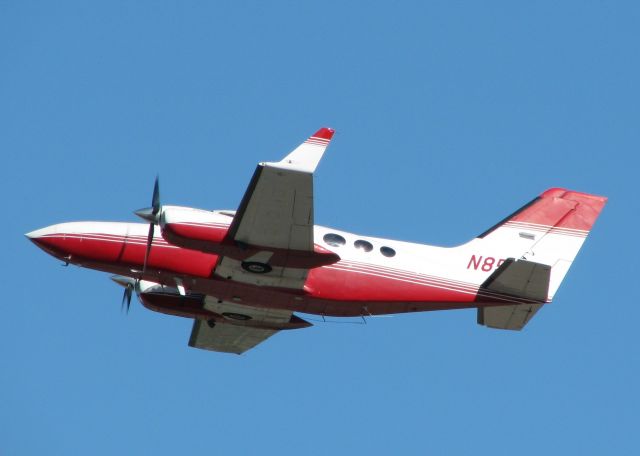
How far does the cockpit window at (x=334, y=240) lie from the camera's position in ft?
113

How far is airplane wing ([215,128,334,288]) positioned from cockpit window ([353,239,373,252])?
83.4 inches

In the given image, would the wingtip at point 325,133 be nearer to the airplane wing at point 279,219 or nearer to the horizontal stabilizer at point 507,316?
the airplane wing at point 279,219

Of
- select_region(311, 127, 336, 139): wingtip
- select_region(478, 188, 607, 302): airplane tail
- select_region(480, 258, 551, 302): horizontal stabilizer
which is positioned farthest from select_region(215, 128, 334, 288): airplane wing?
select_region(478, 188, 607, 302): airplane tail

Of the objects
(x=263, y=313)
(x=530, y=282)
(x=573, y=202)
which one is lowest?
(x=263, y=313)

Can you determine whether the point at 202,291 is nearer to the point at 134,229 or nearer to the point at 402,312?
the point at 134,229

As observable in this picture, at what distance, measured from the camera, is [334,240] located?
3447 cm

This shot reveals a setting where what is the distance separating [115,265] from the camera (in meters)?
34.0

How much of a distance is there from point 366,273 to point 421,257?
6.47ft

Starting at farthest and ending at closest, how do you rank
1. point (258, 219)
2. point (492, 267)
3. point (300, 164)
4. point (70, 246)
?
1. point (492, 267)
2. point (70, 246)
3. point (258, 219)
4. point (300, 164)

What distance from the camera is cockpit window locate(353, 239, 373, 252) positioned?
34719 mm

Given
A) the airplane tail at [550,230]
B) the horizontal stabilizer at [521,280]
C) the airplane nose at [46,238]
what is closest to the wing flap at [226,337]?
the airplane nose at [46,238]

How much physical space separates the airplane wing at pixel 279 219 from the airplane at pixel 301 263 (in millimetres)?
42

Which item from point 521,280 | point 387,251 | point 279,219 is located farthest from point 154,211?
point 521,280

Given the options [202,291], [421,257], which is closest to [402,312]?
[421,257]
